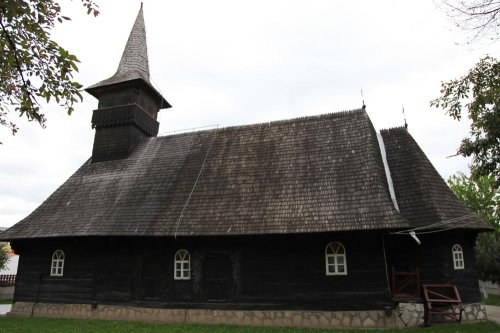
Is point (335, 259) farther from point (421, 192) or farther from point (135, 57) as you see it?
point (135, 57)

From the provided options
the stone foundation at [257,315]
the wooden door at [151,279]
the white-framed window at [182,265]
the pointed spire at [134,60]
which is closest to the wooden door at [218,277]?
the stone foundation at [257,315]

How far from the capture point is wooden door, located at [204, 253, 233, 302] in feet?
40.7

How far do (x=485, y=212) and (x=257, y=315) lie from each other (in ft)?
75.2

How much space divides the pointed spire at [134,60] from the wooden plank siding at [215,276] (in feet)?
27.1

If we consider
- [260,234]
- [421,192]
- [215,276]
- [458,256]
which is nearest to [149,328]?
[215,276]

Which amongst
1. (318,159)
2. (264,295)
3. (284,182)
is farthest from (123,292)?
(318,159)

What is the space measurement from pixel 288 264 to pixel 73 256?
838 cm

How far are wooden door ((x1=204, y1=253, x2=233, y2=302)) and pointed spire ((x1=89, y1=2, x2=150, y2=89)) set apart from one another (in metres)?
10.0

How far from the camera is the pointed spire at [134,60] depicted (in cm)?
1866

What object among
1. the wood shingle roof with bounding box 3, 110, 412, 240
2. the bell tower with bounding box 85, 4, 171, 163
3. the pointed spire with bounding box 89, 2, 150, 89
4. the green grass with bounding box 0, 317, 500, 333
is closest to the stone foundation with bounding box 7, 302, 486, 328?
the green grass with bounding box 0, 317, 500, 333

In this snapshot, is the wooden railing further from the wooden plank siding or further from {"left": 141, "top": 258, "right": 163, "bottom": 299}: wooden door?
{"left": 141, "top": 258, "right": 163, "bottom": 299}: wooden door

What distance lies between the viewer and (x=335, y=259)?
11695mm

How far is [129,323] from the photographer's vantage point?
40.1 ft

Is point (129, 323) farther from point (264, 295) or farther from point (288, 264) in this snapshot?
point (288, 264)
